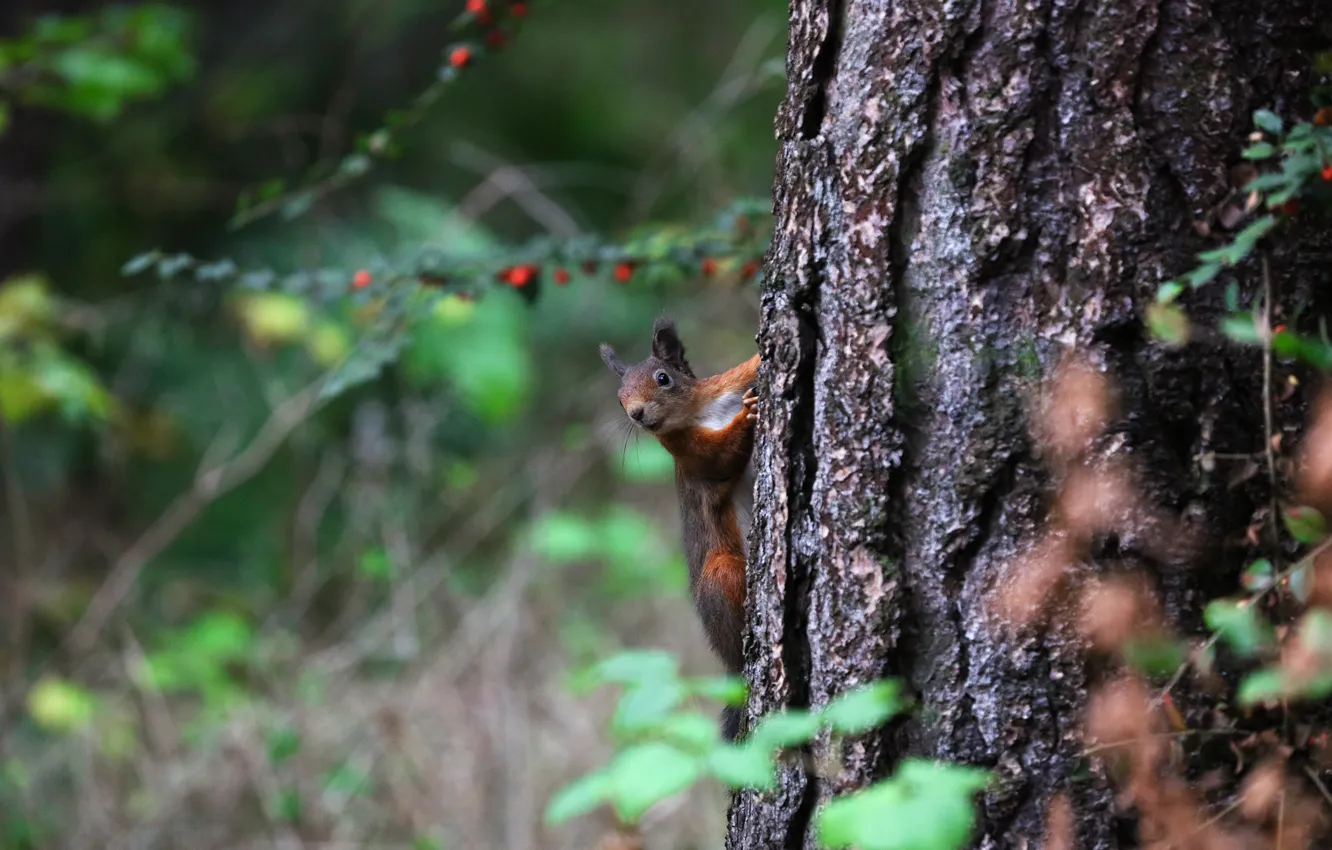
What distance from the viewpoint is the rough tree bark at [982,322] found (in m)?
1.40

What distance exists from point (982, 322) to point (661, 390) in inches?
56.0

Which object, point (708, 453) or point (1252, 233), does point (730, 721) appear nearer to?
point (708, 453)

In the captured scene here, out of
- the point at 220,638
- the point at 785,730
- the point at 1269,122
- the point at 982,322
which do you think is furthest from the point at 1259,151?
the point at 220,638

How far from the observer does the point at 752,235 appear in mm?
2533

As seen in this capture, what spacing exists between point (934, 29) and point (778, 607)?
78 cm

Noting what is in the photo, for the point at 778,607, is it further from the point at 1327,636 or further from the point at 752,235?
the point at 752,235

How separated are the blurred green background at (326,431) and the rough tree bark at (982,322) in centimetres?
157

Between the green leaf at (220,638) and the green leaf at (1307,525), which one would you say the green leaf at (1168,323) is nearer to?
the green leaf at (1307,525)

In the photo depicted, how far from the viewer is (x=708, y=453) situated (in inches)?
107

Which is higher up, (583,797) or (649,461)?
(649,461)

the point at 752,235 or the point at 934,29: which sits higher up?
the point at 752,235

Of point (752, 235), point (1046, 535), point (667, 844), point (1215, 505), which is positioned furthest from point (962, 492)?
point (667, 844)

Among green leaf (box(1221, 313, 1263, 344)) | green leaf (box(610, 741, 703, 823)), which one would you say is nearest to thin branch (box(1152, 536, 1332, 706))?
green leaf (box(1221, 313, 1263, 344))

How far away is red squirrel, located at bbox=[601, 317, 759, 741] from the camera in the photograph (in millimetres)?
2547
